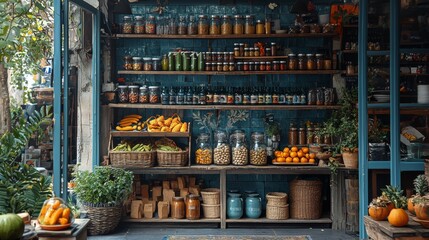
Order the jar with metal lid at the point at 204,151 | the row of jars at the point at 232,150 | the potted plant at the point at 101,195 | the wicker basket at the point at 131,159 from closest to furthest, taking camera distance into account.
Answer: the potted plant at the point at 101,195 < the wicker basket at the point at 131,159 < the row of jars at the point at 232,150 < the jar with metal lid at the point at 204,151

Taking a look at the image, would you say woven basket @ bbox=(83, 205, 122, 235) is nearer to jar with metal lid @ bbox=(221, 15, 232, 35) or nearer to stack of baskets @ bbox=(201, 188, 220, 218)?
stack of baskets @ bbox=(201, 188, 220, 218)

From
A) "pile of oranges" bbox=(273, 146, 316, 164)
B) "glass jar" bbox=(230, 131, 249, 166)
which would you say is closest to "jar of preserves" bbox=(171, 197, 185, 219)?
"glass jar" bbox=(230, 131, 249, 166)

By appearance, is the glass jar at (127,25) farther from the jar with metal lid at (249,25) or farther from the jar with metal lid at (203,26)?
the jar with metal lid at (249,25)

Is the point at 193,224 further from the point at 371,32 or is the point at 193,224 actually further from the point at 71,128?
the point at 371,32

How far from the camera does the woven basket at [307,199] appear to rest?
805cm

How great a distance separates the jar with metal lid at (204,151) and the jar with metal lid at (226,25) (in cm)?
149

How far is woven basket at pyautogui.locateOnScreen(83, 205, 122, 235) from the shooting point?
292 inches

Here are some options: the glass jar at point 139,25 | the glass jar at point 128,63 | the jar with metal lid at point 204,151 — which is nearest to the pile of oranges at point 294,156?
the jar with metal lid at point 204,151

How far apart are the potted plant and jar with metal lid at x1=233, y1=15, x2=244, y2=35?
2.56 m

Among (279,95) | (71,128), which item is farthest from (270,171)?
(71,128)

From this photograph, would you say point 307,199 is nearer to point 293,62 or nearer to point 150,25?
point 293,62

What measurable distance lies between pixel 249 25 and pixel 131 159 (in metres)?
2.49

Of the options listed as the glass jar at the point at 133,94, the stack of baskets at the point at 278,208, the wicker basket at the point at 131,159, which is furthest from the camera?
the glass jar at the point at 133,94

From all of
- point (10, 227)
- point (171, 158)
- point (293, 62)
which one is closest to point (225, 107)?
point (171, 158)
